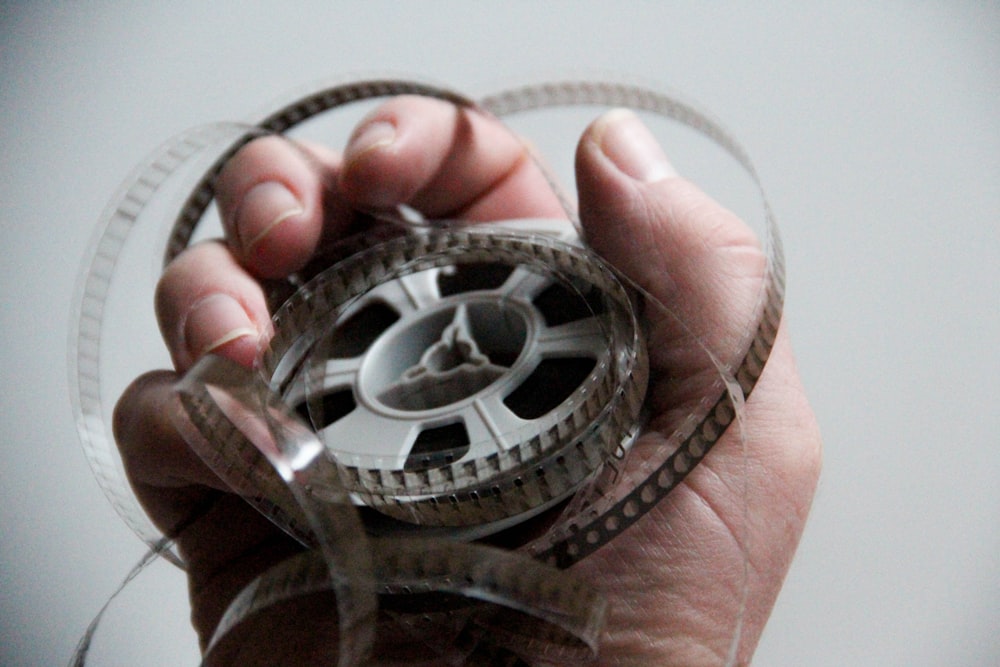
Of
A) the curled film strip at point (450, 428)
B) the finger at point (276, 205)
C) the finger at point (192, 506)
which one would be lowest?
the finger at point (192, 506)

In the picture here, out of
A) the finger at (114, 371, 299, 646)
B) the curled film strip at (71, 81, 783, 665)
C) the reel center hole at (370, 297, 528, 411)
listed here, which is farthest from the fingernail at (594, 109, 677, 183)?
the finger at (114, 371, 299, 646)

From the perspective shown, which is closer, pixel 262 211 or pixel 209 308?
pixel 209 308

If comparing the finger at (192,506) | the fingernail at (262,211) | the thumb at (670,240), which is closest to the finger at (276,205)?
the fingernail at (262,211)

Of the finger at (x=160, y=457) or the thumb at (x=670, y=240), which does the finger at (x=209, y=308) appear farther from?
the thumb at (x=670, y=240)

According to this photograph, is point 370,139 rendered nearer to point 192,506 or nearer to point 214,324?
point 214,324

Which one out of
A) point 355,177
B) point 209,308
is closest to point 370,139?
point 355,177

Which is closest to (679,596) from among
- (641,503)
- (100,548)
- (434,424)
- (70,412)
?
(641,503)

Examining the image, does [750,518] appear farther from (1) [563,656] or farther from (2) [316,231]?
(2) [316,231]
